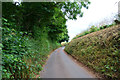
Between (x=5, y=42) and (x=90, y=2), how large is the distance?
5.89 m

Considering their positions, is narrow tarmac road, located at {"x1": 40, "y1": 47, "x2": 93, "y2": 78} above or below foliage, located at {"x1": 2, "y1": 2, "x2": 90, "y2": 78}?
below

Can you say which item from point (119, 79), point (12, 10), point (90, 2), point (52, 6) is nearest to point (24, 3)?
point (12, 10)

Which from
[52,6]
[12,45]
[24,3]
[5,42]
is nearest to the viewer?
[5,42]

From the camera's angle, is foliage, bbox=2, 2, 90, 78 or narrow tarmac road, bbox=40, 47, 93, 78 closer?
foliage, bbox=2, 2, 90, 78

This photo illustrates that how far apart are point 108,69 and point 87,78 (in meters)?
0.93

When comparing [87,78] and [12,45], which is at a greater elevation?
[12,45]

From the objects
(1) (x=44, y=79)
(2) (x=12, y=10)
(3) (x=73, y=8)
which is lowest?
(1) (x=44, y=79)

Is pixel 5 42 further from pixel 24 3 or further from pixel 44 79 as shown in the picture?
pixel 24 3

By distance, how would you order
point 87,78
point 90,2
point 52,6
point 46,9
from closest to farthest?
point 87,78 → point 46,9 → point 52,6 → point 90,2

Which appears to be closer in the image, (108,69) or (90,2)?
(108,69)

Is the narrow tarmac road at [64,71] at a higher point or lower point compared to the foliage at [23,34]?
lower

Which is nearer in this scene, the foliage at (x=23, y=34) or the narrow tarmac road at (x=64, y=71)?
the foliage at (x=23, y=34)

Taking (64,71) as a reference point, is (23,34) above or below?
above

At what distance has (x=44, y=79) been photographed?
9.95 ft
